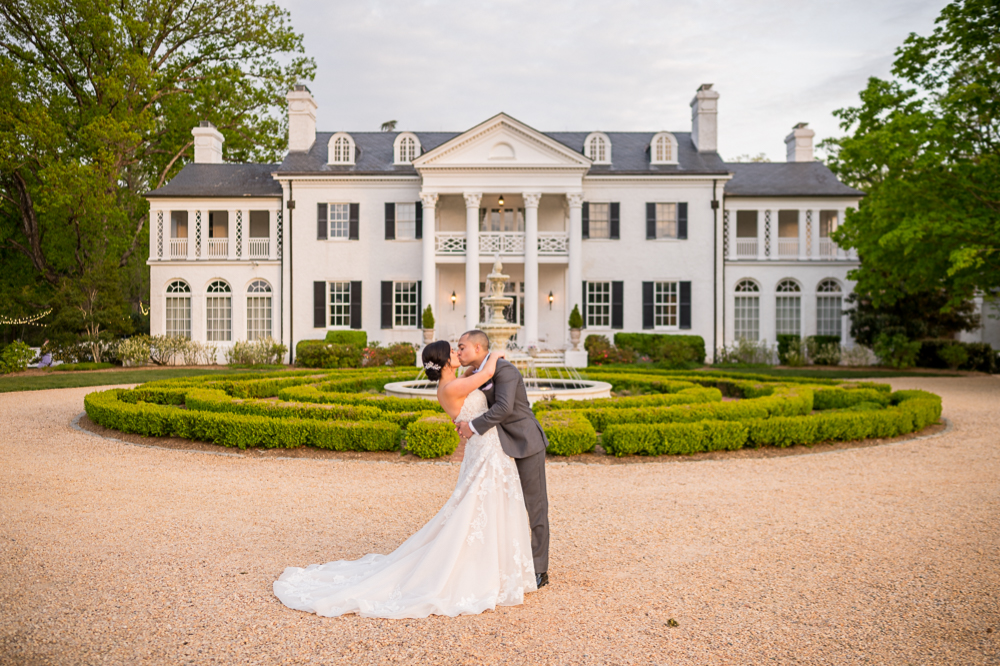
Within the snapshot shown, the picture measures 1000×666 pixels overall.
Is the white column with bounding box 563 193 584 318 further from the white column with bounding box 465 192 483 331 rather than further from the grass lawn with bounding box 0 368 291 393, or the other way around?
the grass lawn with bounding box 0 368 291 393

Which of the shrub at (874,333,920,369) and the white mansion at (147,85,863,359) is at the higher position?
the white mansion at (147,85,863,359)

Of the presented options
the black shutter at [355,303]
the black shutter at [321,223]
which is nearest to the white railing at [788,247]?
the black shutter at [355,303]

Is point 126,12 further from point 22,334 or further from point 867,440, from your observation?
point 867,440

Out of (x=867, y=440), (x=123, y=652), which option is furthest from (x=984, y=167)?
(x=123, y=652)

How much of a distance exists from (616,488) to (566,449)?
63.3 inches

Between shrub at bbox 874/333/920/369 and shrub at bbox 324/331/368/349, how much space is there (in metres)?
18.7

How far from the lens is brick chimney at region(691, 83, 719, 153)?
92.9 ft

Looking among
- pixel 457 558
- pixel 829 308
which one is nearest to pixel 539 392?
pixel 457 558

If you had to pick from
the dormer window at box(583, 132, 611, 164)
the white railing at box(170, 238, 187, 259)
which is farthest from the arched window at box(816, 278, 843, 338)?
the white railing at box(170, 238, 187, 259)

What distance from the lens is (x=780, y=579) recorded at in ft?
15.6

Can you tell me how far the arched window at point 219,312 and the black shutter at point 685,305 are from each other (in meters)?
17.8

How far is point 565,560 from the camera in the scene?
16.8 feet

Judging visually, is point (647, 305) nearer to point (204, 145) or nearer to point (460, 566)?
point (204, 145)

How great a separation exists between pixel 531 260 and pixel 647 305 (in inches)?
199
